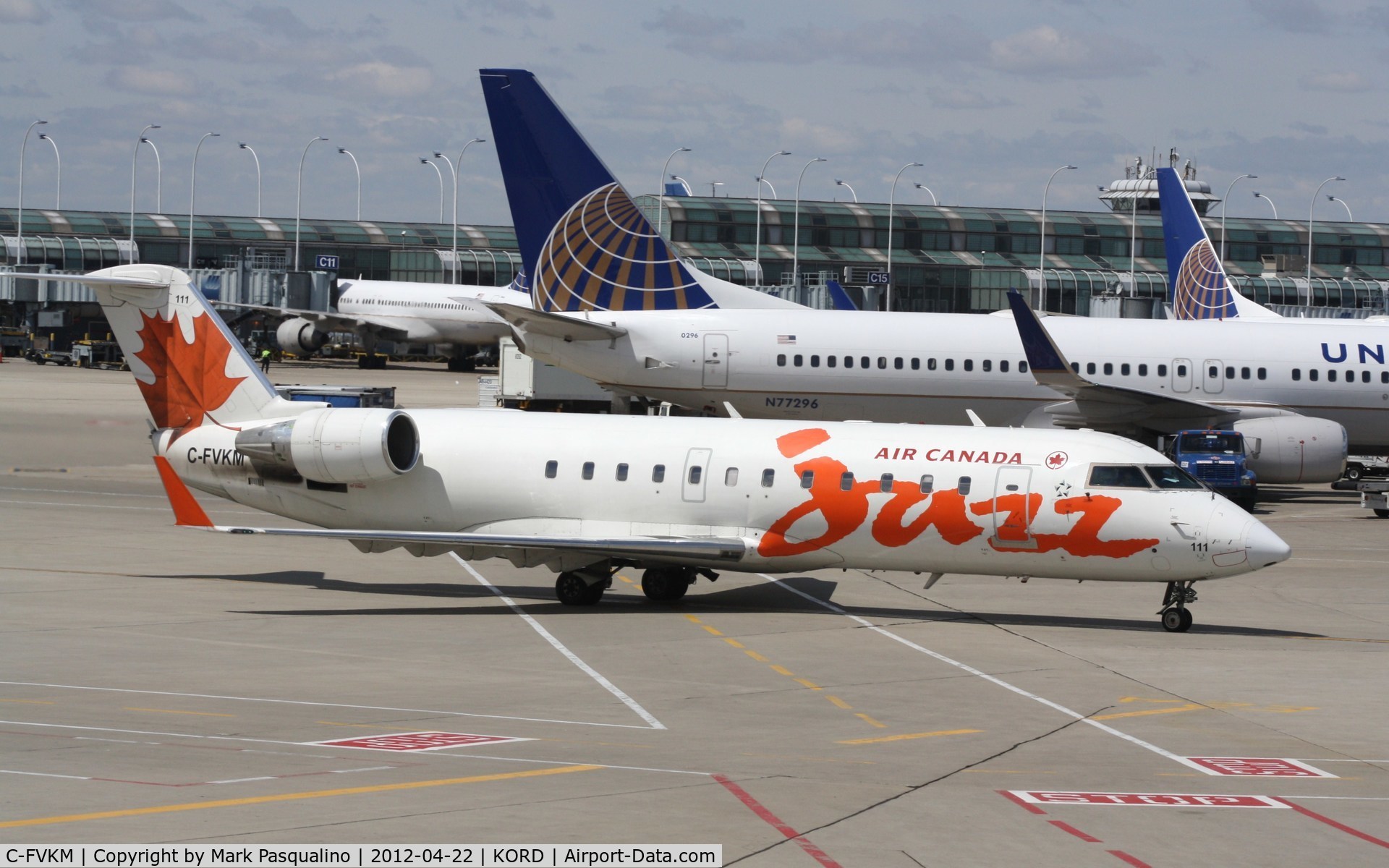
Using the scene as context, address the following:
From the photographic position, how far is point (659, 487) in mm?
26734

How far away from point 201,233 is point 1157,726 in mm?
130800

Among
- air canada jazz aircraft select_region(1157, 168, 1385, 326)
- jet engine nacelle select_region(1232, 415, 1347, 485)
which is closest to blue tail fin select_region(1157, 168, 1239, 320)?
air canada jazz aircraft select_region(1157, 168, 1385, 326)

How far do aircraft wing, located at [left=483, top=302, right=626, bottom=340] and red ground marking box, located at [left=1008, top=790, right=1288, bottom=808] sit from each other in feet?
93.4

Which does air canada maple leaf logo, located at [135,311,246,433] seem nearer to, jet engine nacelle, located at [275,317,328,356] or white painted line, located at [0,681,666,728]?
white painted line, located at [0,681,666,728]

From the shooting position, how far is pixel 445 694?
19375 millimetres

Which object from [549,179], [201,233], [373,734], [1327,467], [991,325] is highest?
[201,233]

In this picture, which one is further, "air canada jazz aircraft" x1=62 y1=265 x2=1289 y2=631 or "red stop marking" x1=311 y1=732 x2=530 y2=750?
"air canada jazz aircraft" x1=62 y1=265 x2=1289 y2=631

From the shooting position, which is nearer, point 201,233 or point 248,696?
point 248,696

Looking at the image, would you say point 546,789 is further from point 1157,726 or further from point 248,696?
point 1157,726

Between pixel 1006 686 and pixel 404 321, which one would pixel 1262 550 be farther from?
pixel 404 321

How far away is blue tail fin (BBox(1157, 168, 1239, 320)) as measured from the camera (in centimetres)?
6353

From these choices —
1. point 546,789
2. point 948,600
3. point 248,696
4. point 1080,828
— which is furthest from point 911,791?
point 948,600

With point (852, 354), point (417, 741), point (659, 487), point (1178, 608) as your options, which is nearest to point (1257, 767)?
point (417, 741)

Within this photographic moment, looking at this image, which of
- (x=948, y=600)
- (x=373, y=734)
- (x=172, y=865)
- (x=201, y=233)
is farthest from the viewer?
(x=201, y=233)
